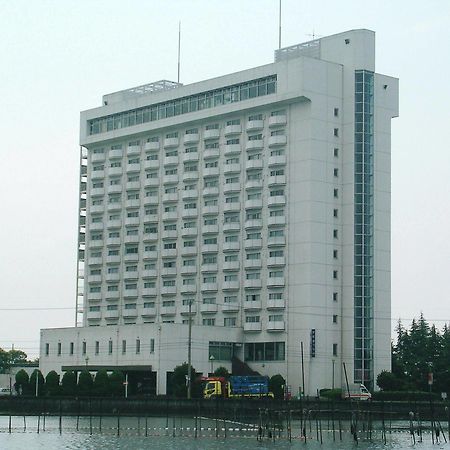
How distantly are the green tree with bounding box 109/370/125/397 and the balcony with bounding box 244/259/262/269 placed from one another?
86.1ft

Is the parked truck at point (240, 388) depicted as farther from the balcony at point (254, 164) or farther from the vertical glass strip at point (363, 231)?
the balcony at point (254, 164)

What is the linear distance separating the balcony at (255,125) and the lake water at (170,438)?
5690 centimetres

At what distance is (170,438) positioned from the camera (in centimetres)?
12606

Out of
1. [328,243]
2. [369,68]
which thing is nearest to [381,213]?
[328,243]

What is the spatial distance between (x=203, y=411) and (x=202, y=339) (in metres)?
33.8

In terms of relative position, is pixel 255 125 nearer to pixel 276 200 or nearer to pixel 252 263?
pixel 276 200

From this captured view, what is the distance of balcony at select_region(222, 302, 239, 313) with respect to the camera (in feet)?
641

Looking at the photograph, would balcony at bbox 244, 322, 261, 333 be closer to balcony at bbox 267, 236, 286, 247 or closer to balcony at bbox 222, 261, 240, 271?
balcony at bbox 222, 261, 240, 271

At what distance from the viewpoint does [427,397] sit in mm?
172750

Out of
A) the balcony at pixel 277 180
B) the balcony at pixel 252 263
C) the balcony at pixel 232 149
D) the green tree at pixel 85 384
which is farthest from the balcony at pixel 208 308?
the balcony at pixel 232 149

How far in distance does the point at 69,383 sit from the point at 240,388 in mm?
31082

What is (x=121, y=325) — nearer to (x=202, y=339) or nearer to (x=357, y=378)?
(x=202, y=339)

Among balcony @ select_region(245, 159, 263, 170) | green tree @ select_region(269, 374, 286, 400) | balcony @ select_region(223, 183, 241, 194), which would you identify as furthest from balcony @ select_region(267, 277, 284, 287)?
balcony @ select_region(245, 159, 263, 170)

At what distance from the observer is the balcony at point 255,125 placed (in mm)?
194250
